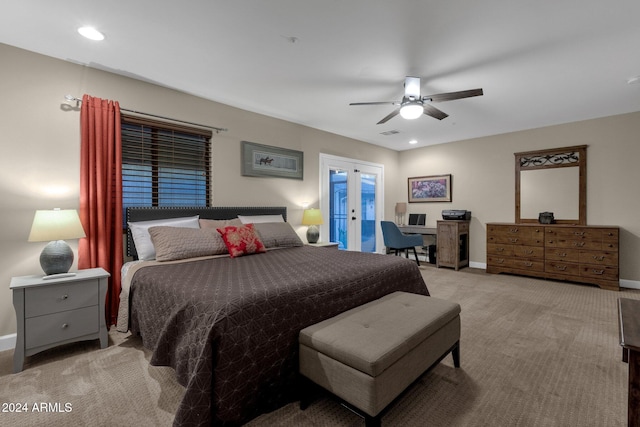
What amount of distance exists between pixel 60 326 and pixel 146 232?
38.1 inches

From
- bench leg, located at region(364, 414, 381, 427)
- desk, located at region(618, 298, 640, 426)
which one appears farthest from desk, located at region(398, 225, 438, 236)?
bench leg, located at region(364, 414, 381, 427)

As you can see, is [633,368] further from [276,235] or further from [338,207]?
[338,207]

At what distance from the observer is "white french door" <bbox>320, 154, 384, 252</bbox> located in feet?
17.1

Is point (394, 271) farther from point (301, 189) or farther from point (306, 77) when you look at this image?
point (301, 189)

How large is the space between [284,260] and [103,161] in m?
2.01

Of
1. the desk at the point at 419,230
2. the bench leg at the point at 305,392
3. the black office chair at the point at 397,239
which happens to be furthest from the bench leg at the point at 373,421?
the desk at the point at 419,230

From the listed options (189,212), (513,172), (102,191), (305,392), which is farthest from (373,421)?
(513,172)

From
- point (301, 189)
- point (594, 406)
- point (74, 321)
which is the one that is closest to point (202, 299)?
point (74, 321)

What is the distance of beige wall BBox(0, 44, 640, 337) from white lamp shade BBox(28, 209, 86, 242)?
429 millimetres

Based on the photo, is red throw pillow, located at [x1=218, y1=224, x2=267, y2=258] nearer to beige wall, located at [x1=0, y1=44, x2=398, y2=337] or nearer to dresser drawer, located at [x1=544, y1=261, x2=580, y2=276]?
beige wall, located at [x1=0, y1=44, x2=398, y2=337]

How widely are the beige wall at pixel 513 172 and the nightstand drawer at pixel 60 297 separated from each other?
589 cm

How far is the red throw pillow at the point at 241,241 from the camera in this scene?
2.89 m

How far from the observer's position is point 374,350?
141 centimetres

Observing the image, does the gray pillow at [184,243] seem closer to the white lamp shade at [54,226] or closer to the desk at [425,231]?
the white lamp shade at [54,226]
